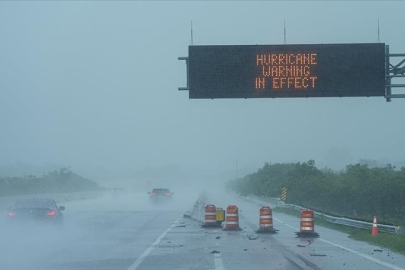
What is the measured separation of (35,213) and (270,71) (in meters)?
12.7

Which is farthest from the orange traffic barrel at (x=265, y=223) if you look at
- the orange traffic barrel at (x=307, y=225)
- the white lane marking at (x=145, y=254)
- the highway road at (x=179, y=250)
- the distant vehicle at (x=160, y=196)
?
the distant vehicle at (x=160, y=196)

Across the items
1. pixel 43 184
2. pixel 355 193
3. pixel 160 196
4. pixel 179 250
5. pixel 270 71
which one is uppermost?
pixel 270 71

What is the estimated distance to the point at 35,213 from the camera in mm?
31234

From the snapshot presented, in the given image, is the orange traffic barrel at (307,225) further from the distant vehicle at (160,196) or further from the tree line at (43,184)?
the tree line at (43,184)

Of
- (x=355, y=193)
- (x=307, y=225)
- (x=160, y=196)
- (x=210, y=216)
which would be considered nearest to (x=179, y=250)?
(x=307, y=225)

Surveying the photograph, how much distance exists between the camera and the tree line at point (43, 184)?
80500mm

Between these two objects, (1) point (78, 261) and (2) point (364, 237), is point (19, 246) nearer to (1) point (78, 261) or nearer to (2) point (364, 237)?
(1) point (78, 261)

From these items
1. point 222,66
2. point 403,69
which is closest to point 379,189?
point 403,69

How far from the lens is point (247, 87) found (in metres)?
23.8

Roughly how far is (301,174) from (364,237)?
48.1 meters

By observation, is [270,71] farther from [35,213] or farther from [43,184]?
[43,184]

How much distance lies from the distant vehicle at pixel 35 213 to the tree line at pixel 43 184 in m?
42.8

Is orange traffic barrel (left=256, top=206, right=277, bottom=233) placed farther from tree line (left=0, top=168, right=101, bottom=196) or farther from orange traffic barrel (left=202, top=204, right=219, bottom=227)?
tree line (left=0, top=168, right=101, bottom=196)

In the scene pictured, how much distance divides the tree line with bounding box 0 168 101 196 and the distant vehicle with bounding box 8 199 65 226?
42814 mm
